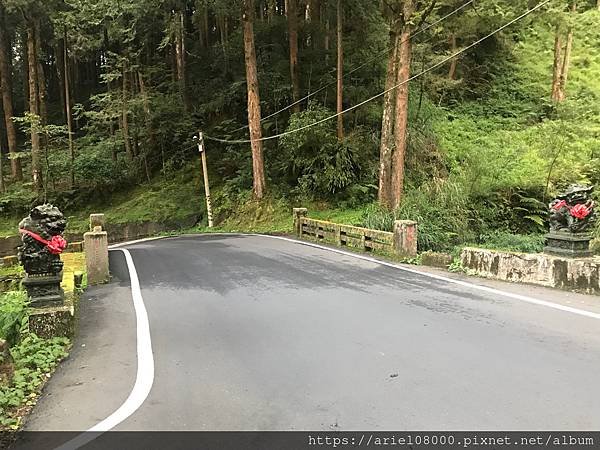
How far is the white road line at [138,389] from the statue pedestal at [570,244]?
649 centimetres

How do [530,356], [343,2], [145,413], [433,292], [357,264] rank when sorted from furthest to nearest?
[343,2], [357,264], [433,292], [530,356], [145,413]

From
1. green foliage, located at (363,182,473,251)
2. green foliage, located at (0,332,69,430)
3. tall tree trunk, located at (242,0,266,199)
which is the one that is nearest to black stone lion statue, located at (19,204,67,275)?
green foliage, located at (0,332,69,430)

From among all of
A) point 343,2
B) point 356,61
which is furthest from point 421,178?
point 343,2

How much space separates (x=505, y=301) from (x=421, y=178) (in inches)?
546

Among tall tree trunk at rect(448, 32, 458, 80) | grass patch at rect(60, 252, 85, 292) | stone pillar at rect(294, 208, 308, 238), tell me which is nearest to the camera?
grass patch at rect(60, 252, 85, 292)

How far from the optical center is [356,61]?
23.3 m

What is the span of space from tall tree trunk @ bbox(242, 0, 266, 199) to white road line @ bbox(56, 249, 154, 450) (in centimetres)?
1540

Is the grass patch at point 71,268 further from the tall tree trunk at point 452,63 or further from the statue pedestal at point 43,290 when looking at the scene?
the tall tree trunk at point 452,63

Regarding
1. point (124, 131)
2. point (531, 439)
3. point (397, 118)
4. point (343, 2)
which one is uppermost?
point (343, 2)

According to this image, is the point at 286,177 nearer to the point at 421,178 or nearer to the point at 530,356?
the point at 421,178

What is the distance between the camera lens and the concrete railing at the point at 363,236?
11188mm

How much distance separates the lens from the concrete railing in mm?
11188

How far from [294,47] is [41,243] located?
19.5 m

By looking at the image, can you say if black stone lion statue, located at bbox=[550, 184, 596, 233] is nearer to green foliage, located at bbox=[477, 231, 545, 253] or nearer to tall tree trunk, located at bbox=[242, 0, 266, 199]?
green foliage, located at bbox=[477, 231, 545, 253]
